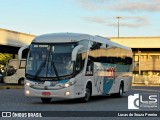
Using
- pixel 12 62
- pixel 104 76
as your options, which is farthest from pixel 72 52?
pixel 12 62

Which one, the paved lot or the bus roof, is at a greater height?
the bus roof

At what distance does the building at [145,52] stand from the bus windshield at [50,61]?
1870 inches

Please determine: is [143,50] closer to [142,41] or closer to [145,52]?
[145,52]

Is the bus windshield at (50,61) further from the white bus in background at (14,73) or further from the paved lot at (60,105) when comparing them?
the white bus in background at (14,73)

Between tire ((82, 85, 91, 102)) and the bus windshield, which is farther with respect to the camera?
tire ((82, 85, 91, 102))

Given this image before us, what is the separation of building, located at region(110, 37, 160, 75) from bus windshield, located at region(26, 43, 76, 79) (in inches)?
1870

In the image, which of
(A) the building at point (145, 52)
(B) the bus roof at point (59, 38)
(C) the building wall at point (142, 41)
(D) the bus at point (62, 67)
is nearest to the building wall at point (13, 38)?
(C) the building wall at point (142, 41)

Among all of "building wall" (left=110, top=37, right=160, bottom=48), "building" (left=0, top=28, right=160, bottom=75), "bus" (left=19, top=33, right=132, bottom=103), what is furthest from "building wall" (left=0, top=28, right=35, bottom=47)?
"bus" (left=19, top=33, right=132, bottom=103)

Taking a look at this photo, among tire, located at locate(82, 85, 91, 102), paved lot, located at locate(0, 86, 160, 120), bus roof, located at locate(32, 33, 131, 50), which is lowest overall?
paved lot, located at locate(0, 86, 160, 120)

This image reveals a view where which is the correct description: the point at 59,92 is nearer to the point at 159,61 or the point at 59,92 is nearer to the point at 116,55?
the point at 116,55

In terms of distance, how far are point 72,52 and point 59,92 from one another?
5.83 ft

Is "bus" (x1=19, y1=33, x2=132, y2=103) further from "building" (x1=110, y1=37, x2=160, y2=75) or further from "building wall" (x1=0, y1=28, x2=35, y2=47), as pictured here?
"building" (x1=110, y1=37, x2=160, y2=75)

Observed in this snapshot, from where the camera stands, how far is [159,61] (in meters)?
70.7

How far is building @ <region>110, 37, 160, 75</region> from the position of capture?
67.5 metres
